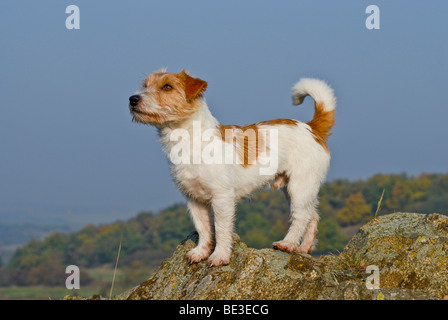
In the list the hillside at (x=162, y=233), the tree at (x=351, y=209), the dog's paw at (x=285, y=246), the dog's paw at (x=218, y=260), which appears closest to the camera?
the dog's paw at (x=218, y=260)

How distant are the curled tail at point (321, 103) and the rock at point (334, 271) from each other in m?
1.83

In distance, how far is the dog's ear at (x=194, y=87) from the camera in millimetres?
6672

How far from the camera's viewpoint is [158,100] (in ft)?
21.6

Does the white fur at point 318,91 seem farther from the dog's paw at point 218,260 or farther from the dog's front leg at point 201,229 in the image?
the dog's paw at point 218,260

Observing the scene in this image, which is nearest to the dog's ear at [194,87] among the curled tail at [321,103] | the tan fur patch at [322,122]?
the curled tail at [321,103]

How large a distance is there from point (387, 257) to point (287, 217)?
1734 millimetres

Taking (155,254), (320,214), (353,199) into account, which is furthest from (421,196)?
(320,214)

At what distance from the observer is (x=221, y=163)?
672 cm

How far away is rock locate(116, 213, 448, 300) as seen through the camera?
6.08 m

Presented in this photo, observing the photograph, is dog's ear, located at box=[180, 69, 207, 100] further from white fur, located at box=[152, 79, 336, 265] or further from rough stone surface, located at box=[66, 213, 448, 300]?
rough stone surface, located at box=[66, 213, 448, 300]

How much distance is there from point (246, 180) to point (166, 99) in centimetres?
168

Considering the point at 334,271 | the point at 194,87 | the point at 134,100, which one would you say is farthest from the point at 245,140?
the point at 334,271

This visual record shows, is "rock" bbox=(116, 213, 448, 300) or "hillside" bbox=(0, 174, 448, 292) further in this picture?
"hillside" bbox=(0, 174, 448, 292)

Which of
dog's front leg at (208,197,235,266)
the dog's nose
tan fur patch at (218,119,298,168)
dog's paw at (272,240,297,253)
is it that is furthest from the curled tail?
the dog's nose
